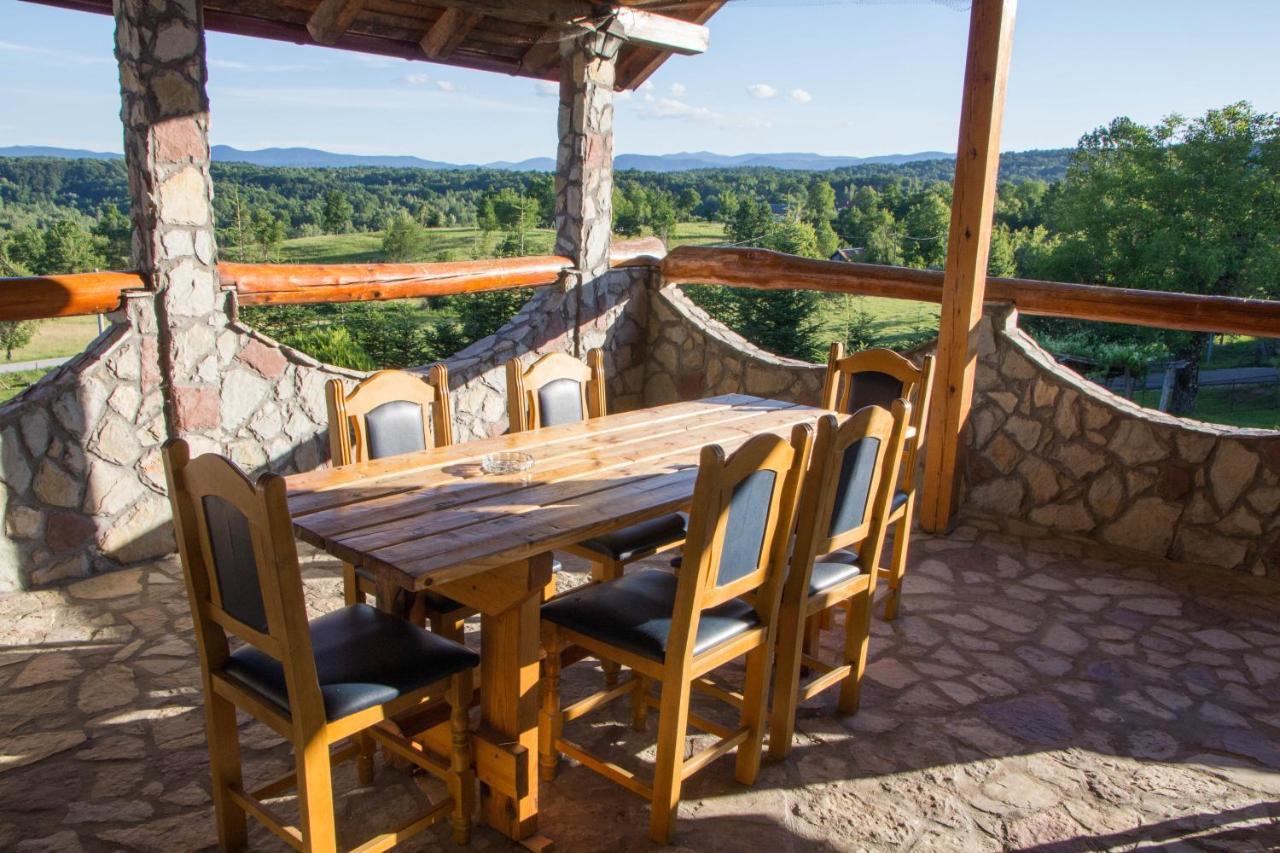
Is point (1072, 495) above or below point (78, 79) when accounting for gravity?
below

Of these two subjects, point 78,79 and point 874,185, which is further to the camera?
point 78,79

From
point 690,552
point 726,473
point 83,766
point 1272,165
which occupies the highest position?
point 1272,165

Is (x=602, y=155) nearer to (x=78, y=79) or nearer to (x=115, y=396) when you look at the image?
(x=115, y=396)

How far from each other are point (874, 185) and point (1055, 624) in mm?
18246

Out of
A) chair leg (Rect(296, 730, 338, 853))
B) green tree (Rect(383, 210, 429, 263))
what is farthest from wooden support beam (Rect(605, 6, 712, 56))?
green tree (Rect(383, 210, 429, 263))

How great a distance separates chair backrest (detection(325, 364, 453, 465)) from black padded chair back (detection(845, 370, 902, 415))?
1557mm

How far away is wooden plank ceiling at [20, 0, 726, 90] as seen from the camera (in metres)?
4.17

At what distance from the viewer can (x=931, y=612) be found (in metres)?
3.44

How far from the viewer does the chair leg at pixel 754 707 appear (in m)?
2.24

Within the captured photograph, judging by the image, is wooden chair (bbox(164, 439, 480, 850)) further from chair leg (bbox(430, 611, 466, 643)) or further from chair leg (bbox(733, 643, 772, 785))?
chair leg (bbox(733, 643, 772, 785))

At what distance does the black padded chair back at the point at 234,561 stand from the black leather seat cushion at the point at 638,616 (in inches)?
28.4

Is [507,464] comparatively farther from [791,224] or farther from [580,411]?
[791,224]

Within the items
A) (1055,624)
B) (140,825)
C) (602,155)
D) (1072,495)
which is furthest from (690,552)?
(602,155)

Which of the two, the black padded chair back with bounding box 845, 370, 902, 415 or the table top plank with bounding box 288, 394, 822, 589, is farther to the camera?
the black padded chair back with bounding box 845, 370, 902, 415
